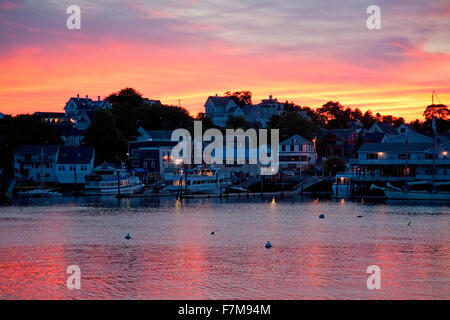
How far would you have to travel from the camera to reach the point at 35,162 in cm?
12269

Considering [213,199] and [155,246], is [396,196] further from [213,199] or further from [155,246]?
[155,246]

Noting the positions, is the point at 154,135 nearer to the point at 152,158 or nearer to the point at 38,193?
the point at 152,158

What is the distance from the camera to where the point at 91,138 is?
132250 mm

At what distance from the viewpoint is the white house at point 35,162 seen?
122 metres

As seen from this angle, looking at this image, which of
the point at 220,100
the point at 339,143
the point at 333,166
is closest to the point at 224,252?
the point at 333,166

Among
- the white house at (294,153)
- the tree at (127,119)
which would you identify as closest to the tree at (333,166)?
the white house at (294,153)

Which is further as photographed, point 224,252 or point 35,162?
point 35,162

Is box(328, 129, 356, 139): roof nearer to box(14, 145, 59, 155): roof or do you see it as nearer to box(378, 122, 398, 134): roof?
box(378, 122, 398, 134): roof

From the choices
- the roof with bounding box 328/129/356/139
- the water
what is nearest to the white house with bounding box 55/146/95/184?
the water

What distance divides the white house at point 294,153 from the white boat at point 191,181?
27.8 metres

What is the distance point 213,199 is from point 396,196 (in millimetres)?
28820

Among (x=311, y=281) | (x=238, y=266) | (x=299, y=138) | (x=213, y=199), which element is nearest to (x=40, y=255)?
(x=238, y=266)

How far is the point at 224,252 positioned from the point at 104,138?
8390 cm

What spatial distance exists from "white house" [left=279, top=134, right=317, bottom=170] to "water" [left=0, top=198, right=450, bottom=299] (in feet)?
168
